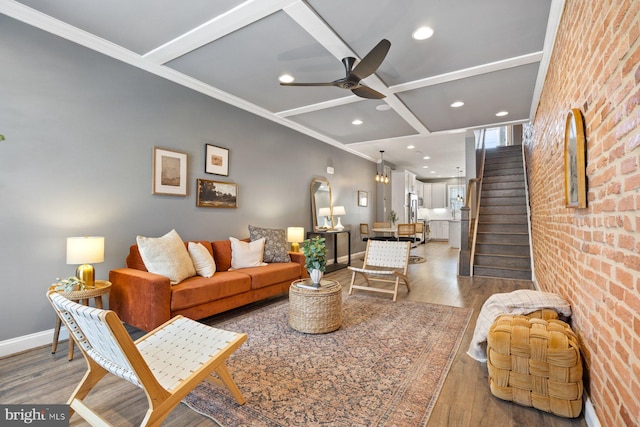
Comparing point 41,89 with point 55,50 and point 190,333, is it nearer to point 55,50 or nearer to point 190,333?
point 55,50

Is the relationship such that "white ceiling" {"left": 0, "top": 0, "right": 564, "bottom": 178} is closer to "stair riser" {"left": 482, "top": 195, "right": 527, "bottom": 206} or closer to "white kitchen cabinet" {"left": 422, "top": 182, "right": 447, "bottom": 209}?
"stair riser" {"left": 482, "top": 195, "right": 527, "bottom": 206}

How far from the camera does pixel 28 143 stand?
8.39ft

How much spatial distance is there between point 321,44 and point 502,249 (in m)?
4.85

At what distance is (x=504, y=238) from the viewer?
5.65 meters

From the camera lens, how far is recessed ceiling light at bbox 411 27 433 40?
8.84 ft

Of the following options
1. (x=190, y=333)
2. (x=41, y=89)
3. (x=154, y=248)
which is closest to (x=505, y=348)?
(x=190, y=333)

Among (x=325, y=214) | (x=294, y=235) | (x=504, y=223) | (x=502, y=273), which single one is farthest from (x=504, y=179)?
(x=294, y=235)

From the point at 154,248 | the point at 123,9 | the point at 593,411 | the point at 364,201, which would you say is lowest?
the point at 593,411

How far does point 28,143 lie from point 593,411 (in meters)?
4.32

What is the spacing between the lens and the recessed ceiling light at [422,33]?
8.84ft

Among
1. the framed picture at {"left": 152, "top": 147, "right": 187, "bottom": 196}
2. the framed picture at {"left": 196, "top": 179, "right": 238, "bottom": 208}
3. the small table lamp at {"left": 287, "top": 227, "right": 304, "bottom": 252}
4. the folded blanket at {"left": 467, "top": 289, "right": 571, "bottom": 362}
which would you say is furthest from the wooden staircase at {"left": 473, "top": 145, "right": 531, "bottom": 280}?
the framed picture at {"left": 152, "top": 147, "right": 187, "bottom": 196}

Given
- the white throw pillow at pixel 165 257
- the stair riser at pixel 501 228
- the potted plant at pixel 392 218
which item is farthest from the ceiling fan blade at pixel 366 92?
the potted plant at pixel 392 218

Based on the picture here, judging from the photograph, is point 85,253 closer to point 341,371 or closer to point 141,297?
point 141,297

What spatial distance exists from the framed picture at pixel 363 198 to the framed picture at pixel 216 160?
14.6ft
